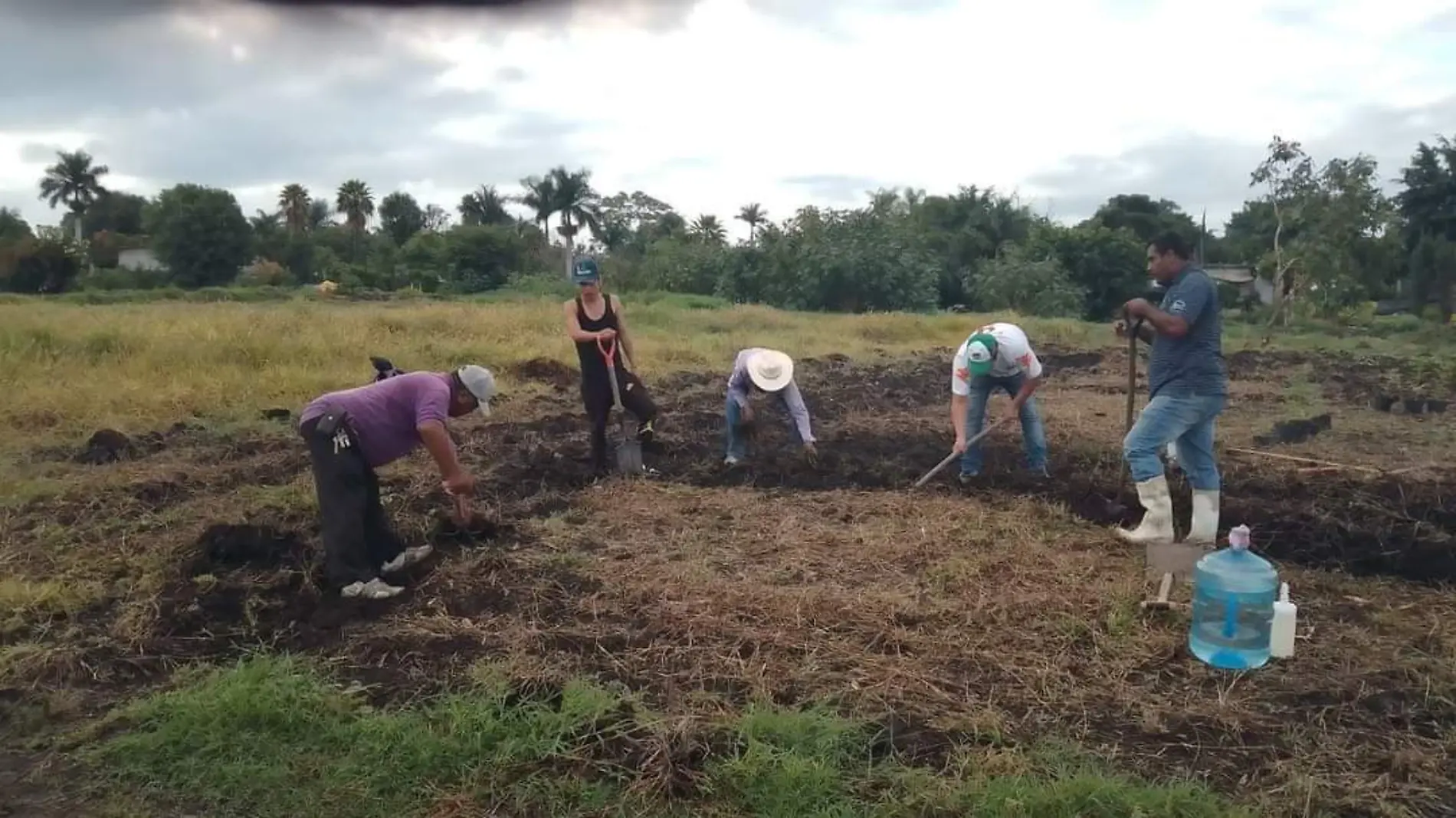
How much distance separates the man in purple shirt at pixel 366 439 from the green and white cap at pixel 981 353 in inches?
113

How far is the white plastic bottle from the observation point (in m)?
3.76

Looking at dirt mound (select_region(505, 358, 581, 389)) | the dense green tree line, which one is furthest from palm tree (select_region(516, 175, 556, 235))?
dirt mound (select_region(505, 358, 581, 389))

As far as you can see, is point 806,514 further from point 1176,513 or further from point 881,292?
point 881,292

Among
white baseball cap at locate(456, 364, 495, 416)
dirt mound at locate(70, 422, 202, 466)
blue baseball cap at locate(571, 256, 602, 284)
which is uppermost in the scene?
blue baseball cap at locate(571, 256, 602, 284)

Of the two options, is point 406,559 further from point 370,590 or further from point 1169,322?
point 1169,322

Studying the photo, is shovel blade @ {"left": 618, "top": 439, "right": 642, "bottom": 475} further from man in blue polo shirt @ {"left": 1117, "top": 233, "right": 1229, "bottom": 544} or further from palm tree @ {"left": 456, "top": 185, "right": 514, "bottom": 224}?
palm tree @ {"left": 456, "top": 185, "right": 514, "bottom": 224}

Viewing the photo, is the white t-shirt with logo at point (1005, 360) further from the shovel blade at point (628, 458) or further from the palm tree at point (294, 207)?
the palm tree at point (294, 207)

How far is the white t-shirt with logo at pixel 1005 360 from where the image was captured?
6.26m

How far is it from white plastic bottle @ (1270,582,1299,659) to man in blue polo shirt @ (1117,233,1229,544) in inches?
52.5

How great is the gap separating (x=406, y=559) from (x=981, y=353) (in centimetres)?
331

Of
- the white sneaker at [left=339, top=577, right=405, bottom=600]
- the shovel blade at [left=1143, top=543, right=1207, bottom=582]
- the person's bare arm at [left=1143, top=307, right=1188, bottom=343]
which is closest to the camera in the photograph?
the white sneaker at [left=339, top=577, right=405, bottom=600]

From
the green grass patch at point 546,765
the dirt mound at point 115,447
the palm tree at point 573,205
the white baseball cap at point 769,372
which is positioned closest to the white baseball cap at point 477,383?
the green grass patch at point 546,765

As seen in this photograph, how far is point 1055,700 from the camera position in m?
3.50

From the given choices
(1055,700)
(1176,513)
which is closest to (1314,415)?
(1176,513)
